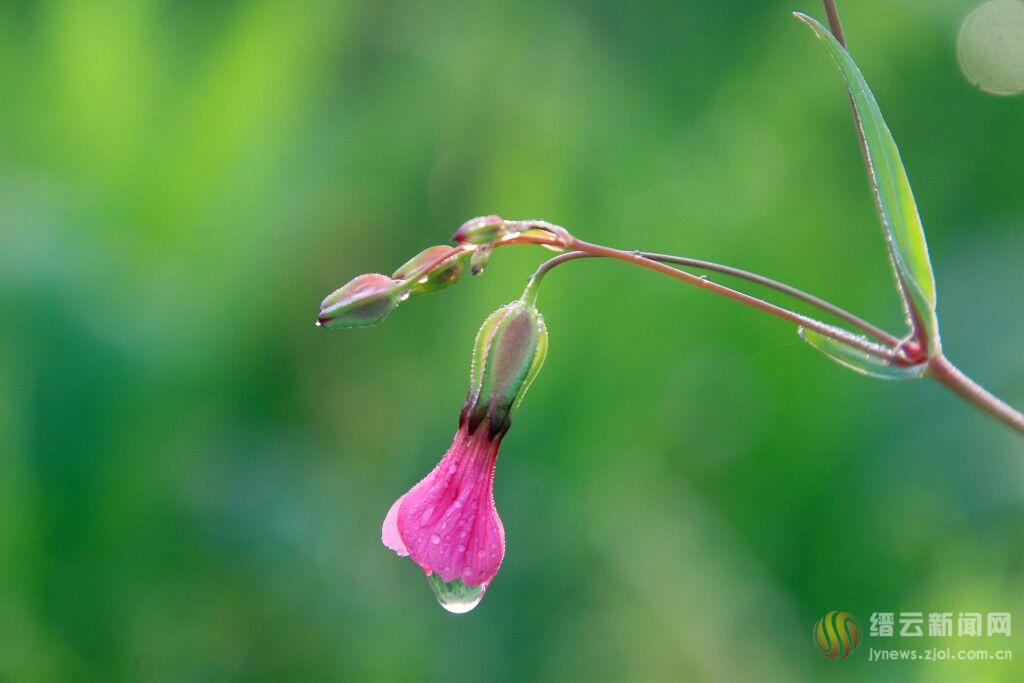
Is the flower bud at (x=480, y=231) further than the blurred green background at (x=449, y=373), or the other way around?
the blurred green background at (x=449, y=373)

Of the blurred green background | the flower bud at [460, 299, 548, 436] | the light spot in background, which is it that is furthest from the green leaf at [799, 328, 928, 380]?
the light spot in background

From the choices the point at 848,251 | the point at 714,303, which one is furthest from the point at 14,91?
the point at 848,251

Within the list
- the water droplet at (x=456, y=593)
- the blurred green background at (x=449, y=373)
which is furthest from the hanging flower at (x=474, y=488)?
the blurred green background at (x=449, y=373)

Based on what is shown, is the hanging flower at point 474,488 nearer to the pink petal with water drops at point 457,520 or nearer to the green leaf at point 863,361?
the pink petal with water drops at point 457,520

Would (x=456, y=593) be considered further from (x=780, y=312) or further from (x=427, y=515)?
(x=780, y=312)

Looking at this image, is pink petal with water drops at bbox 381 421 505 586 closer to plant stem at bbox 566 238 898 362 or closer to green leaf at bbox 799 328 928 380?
plant stem at bbox 566 238 898 362

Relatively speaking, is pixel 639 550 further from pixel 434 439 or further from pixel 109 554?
pixel 109 554
